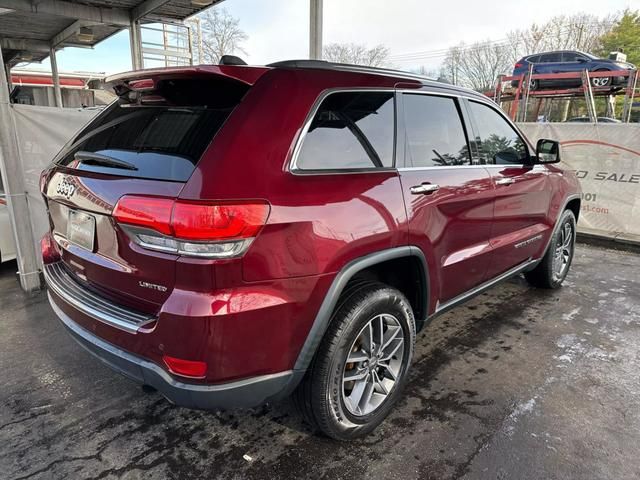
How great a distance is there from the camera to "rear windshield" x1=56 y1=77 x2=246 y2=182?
1.87 meters

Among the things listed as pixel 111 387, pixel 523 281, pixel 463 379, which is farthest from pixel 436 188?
pixel 523 281

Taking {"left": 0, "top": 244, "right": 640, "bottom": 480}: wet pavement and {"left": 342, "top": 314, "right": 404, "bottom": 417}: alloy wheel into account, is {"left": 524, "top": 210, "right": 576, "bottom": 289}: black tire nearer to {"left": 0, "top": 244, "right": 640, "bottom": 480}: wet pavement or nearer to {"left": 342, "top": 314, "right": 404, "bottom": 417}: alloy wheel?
{"left": 0, "top": 244, "right": 640, "bottom": 480}: wet pavement

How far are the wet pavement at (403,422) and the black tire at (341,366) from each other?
0.48ft

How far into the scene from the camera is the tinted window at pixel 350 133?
6.82ft

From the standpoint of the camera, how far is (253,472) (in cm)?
219

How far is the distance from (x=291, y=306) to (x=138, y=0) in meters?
8.70

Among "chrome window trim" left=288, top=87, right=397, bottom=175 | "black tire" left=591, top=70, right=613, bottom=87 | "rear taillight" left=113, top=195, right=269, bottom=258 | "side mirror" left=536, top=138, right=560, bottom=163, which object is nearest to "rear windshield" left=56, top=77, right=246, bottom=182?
"rear taillight" left=113, top=195, right=269, bottom=258

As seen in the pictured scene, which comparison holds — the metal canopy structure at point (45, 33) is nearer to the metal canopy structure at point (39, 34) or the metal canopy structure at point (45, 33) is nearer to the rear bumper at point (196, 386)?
the metal canopy structure at point (39, 34)

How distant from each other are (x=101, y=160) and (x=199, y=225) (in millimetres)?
787

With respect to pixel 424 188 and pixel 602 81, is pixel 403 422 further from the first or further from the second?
pixel 602 81

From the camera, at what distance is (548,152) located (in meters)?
4.06

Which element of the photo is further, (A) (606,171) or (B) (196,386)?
(A) (606,171)

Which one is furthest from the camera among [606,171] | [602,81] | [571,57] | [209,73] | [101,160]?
[571,57]

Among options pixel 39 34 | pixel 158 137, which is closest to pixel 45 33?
pixel 39 34
